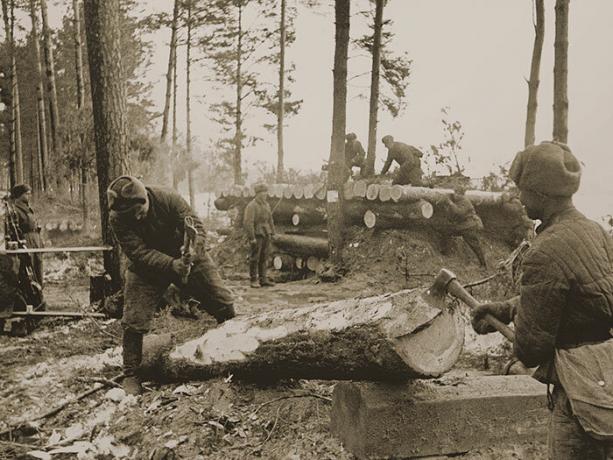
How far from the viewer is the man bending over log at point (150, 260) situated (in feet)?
16.9

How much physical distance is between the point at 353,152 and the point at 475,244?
14.8 ft

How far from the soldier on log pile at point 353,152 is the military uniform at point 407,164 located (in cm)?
294

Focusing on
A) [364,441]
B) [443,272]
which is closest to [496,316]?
[443,272]

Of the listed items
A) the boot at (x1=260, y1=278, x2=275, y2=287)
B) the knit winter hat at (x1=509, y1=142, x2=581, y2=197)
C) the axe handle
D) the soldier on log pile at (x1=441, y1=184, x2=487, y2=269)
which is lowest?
the boot at (x1=260, y1=278, x2=275, y2=287)

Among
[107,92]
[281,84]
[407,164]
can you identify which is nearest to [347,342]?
[107,92]

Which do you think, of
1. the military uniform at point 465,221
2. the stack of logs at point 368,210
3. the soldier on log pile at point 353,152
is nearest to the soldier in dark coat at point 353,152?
the soldier on log pile at point 353,152

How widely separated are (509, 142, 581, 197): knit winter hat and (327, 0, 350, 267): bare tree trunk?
8.78 m

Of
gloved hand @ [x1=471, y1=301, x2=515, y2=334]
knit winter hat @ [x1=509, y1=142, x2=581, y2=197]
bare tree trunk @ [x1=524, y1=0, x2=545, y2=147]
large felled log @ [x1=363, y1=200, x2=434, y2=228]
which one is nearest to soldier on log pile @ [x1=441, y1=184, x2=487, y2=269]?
large felled log @ [x1=363, y1=200, x2=434, y2=228]

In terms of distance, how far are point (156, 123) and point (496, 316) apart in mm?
32461

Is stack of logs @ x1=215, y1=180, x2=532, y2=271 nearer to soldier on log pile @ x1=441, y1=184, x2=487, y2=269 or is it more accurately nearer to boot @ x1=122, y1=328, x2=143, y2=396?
soldier on log pile @ x1=441, y1=184, x2=487, y2=269

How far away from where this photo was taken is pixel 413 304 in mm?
3531

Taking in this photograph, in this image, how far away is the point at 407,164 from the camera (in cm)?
1190

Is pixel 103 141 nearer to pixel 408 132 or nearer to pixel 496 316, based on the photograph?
pixel 496 316

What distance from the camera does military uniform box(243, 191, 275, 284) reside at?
11.0 metres
